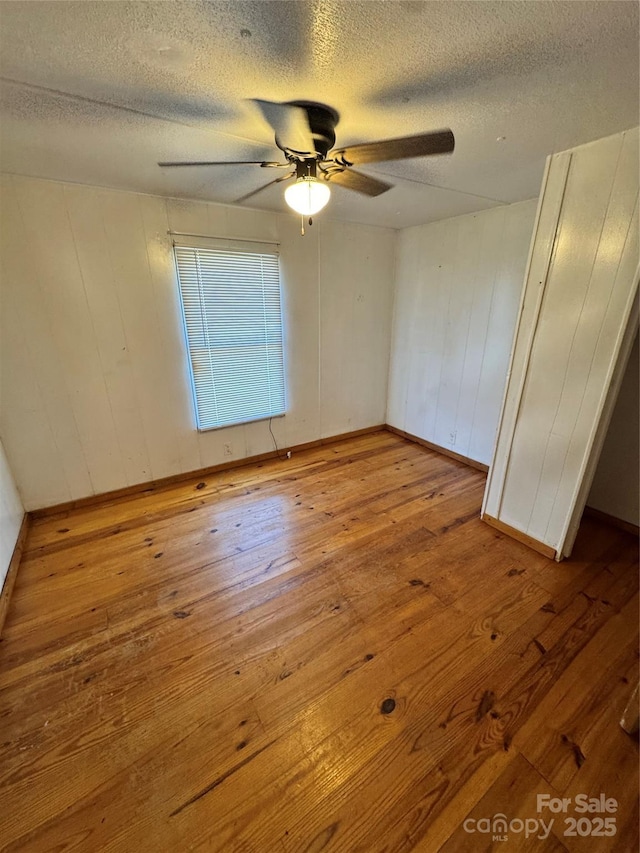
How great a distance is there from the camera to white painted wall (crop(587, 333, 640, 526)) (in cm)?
221

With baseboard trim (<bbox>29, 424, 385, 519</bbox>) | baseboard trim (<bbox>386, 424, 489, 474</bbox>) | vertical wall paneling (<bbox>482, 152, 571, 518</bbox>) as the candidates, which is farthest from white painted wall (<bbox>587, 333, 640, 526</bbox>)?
baseboard trim (<bbox>29, 424, 385, 519</bbox>)

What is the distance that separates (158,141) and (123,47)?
63 centimetres

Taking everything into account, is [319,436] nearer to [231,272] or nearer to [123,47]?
[231,272]

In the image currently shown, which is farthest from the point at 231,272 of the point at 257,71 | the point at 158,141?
the point at 257,71

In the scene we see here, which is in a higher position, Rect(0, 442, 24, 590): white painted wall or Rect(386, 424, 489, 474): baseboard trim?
Rect(0, 442, 24, 590): white painted wall

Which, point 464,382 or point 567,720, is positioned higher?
point 464,382

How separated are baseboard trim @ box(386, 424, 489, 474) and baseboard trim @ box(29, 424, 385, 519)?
1.64 feet

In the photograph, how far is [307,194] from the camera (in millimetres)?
1502

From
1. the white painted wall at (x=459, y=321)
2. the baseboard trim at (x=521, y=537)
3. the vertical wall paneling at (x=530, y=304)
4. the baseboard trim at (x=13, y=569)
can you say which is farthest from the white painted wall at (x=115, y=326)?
the baseboard trim at (x=521, y=537)

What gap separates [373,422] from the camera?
413cm

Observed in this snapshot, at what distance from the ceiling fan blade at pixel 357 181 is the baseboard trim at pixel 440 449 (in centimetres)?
246

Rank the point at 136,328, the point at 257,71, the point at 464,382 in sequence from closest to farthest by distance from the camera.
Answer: the point at 257,71 < the point at 136,328 < the point at 464,382

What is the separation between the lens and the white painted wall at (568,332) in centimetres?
158

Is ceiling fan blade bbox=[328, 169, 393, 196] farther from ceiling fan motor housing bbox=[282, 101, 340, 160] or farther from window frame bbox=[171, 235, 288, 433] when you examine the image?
window frame bbox=[171, 235, 288, 433]
